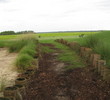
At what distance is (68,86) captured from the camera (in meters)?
4.19

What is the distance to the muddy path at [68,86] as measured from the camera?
3648 mm

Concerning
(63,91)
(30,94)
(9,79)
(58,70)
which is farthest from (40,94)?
(58,70)

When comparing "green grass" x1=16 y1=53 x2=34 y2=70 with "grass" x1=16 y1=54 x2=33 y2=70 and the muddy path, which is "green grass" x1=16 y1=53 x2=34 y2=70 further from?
the muddy path

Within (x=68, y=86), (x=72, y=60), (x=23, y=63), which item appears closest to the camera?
(x=68, y=86)

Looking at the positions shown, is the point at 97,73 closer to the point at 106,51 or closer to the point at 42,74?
the point at 106,51

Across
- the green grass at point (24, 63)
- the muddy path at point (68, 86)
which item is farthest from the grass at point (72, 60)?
the green grass at point (24, 63)

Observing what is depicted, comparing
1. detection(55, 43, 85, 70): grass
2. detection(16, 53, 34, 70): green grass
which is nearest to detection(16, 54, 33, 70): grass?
detection(16, 53, 34, 70): green grass

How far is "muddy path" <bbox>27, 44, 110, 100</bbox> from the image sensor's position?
12.0 feet

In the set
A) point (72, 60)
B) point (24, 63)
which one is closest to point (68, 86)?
point (24, 63)

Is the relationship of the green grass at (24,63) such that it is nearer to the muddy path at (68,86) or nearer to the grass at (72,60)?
the muddy path at (68,86)

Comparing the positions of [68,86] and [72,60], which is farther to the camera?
[72,60]

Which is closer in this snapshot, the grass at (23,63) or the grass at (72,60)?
the grass at (23,63)

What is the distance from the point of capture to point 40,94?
12.5ft

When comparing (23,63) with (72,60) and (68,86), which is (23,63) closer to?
(72,60)
